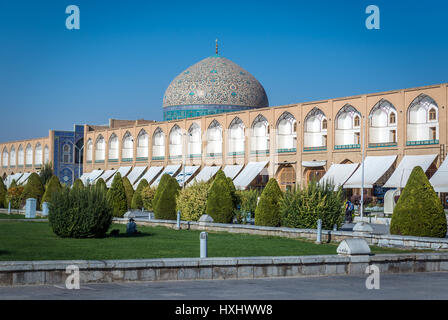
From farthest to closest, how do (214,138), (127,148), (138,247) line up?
(127,148) → (214,138) → (138,247)

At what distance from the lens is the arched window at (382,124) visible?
36.7m

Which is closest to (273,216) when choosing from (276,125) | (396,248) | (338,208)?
(338,208)

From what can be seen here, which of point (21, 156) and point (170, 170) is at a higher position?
point (21, 156)

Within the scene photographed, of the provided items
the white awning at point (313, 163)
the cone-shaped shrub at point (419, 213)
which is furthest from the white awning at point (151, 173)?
the cone-shaped shrub at point (419, 213)

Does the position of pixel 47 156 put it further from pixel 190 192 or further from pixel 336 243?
pixel 336 243

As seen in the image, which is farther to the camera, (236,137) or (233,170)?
(236,137)

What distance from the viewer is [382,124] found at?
122 feet

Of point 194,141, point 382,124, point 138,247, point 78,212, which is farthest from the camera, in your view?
point 194,141

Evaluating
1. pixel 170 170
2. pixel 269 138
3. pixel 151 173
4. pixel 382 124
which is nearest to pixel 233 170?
pixel 269 138

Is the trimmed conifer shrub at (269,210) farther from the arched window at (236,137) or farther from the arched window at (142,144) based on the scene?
the arched window at (142,144)

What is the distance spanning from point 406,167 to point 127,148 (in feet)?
98.1

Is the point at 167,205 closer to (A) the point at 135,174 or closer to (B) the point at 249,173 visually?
(B) the point at 249,173
